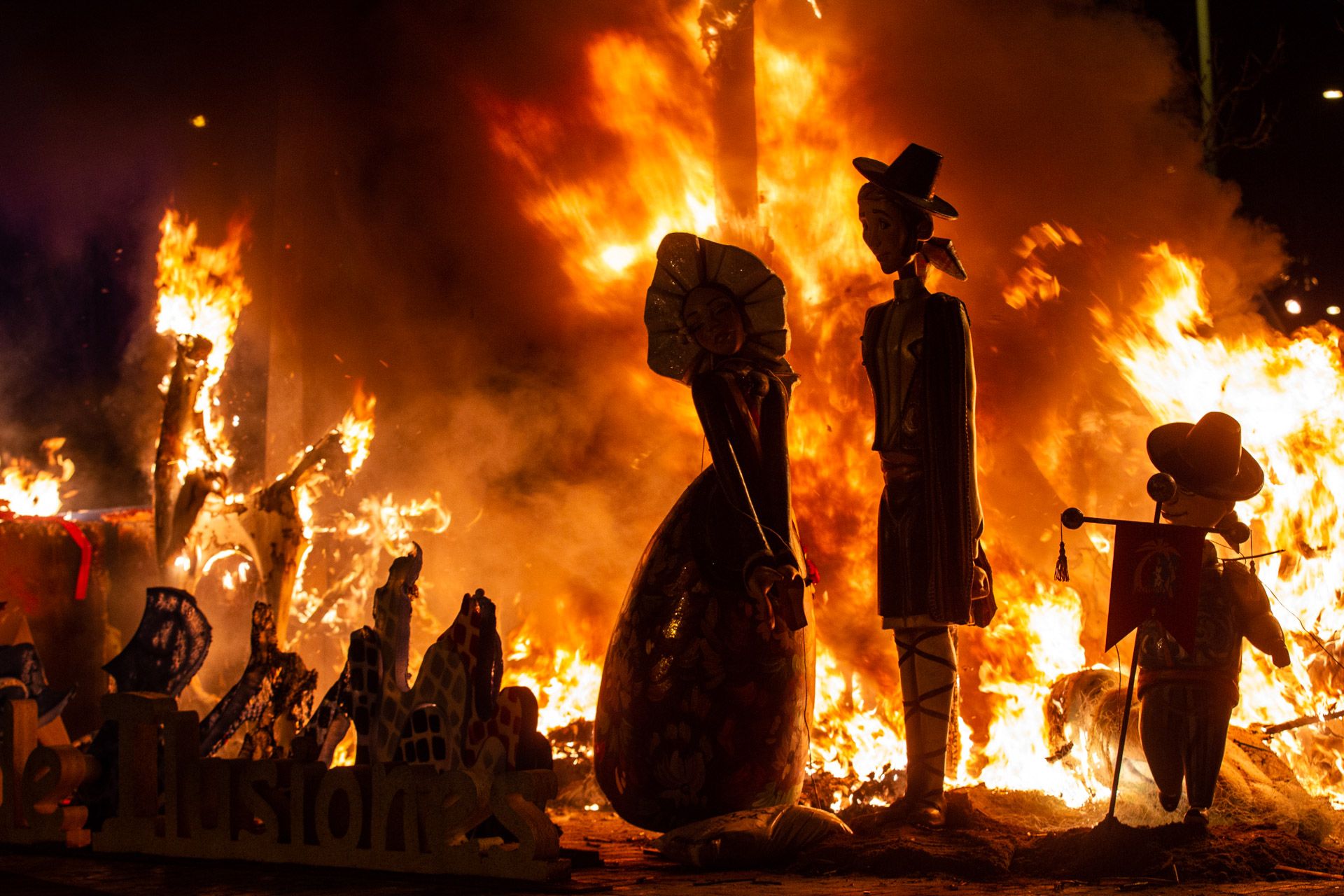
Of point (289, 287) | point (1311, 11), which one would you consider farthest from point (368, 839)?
point (1311, 11)

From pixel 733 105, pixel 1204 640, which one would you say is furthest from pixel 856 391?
pixel 1204 640

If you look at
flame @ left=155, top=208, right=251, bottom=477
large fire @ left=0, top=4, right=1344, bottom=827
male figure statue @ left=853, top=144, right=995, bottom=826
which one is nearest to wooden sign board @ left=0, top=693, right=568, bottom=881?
male figure statue @ left=853, top=144, right=995, bottom=826

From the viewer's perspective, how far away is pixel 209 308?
34.6 ft

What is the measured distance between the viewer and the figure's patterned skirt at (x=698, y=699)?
15.4 ft

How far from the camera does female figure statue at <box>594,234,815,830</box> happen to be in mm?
4711

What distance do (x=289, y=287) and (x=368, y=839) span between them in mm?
7092

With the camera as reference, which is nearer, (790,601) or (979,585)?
(790,601)

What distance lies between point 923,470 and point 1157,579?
923mm

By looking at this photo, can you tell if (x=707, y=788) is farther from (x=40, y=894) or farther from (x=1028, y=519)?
(x=1028, y=519)

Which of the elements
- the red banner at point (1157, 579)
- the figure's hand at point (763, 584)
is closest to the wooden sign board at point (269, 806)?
the figure's hand at point (763, 584)

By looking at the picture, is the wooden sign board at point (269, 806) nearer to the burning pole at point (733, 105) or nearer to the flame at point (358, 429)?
the flame at point (358, 429)

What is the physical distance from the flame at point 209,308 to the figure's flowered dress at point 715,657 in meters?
6.12

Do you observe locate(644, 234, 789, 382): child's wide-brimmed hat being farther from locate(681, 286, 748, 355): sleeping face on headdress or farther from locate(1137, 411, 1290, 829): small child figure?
locate(1137, 411, 1290, 829): small child figure

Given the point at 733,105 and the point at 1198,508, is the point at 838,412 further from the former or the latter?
the point at 1198,508
